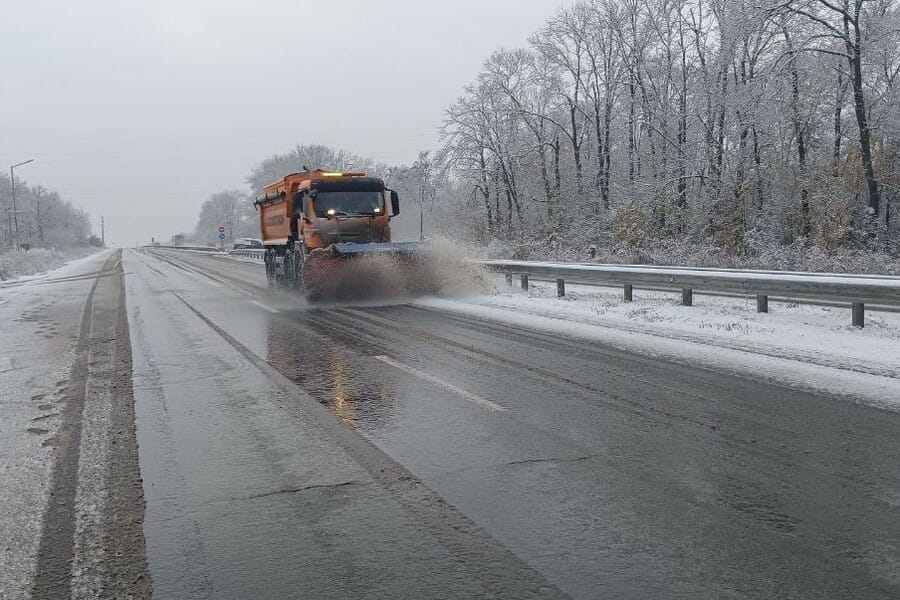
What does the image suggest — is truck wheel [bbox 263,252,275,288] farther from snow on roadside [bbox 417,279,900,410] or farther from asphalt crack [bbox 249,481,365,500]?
asphalt crack [bbox 249,481,365,500]

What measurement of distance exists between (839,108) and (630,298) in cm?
1743

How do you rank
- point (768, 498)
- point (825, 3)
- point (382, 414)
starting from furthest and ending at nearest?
point (825, 3)
point (382, 414)
point (768, 498)

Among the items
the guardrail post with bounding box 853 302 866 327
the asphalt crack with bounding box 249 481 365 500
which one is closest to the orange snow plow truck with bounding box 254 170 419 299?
the guardrail post with bounding box 853 302 866 327

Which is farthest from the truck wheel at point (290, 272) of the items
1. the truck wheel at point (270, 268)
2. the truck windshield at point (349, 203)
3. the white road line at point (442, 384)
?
the white road line at point (442, 384)

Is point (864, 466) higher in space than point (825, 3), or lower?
lower

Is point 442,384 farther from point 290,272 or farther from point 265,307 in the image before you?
point 290,272

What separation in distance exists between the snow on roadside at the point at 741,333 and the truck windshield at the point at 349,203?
297 cm

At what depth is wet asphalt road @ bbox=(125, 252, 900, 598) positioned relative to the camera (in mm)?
3217

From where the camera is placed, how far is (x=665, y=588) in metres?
3.04

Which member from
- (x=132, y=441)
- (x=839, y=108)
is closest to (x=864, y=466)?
(x=132, y=441)

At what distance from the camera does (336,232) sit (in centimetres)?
1752

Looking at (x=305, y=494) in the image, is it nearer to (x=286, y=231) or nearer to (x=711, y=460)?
(x=711, y=460)

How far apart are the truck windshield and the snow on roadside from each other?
9.74ft

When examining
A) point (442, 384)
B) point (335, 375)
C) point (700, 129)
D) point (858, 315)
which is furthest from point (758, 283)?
point (700, 129)
